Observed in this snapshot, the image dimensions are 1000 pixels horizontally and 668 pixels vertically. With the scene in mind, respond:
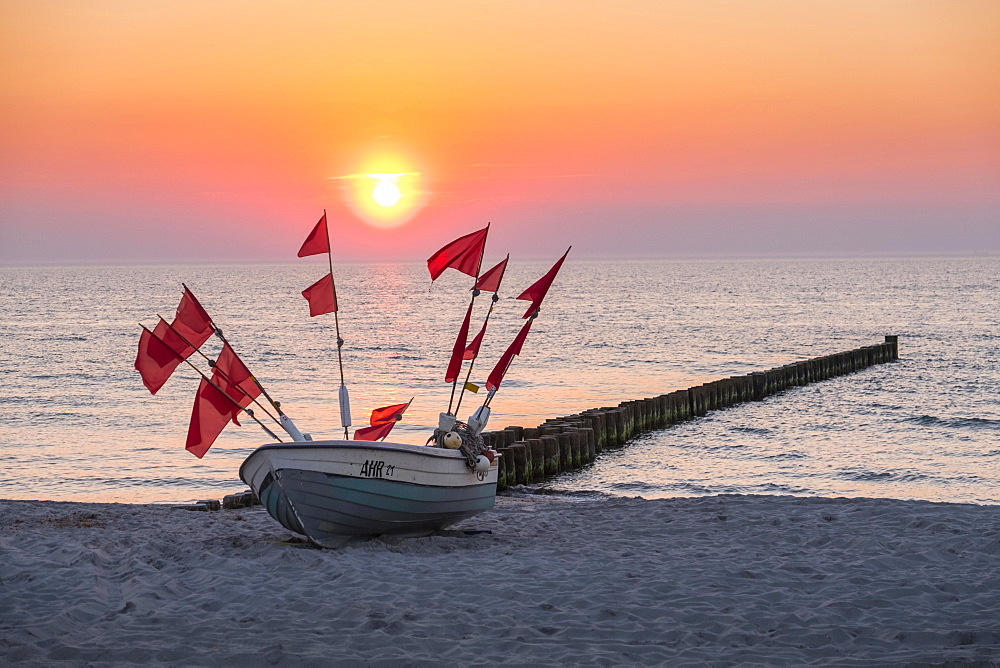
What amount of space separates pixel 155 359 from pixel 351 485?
2.85 meters

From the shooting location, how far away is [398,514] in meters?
12.9

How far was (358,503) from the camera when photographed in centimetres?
1257

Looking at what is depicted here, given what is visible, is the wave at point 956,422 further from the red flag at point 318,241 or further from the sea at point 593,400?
the red flag at point 318,241

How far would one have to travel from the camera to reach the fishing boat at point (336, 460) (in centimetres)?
1242

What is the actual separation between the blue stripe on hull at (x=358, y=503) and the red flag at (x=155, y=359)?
1872 mm

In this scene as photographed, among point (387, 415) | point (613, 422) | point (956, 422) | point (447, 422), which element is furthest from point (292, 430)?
point (956, 422)

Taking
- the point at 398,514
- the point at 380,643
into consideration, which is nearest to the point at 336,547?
the point at 398,514

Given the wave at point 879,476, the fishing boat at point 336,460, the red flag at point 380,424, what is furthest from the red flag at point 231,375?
the wave at point 879,476

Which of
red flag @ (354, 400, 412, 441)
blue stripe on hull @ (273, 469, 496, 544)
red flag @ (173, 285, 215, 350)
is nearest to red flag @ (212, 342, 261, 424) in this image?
red flag @ (173, 285, 215, 350)

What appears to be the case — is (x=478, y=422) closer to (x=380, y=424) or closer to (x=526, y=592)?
(x=380, y=424)

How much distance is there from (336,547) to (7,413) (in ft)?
76.0

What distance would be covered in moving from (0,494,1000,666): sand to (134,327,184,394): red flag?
2.01 meters

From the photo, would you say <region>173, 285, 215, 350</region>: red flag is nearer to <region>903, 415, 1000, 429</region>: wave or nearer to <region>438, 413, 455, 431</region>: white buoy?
<region>438, 413, 455, 431</region>: white buoy

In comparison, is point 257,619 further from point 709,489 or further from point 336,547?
point 709,489
